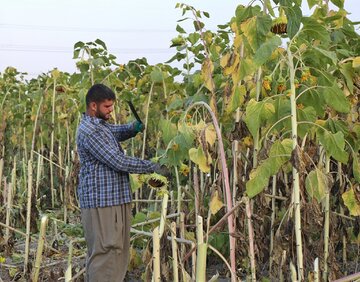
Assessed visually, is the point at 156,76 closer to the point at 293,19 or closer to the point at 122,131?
the point at 122,131

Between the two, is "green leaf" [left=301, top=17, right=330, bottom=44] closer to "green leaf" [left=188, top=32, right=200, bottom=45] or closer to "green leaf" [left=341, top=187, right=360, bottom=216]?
"green leaf" [left=341, top=187, right=360, bottom=216]

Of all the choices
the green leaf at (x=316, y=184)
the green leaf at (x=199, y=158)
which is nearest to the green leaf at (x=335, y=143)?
the green leaf at (x=316, y=184)

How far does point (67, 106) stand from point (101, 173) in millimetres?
4800

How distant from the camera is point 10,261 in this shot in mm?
5082

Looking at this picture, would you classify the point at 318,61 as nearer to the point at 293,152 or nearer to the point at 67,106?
the point at 293,152

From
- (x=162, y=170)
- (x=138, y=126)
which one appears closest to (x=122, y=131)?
(x=138, y=126)

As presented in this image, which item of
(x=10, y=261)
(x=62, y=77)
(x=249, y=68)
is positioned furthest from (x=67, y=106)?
(x=249, y=68)

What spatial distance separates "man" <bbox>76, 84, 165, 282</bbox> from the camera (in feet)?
11.6

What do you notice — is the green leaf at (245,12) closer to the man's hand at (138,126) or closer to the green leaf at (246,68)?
the green leaf at (246,68)

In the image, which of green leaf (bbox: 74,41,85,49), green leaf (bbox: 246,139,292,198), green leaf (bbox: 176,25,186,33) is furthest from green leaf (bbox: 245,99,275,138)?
green leaf (bbox: 74,41,85,49)

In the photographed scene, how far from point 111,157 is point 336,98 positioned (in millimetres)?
1164

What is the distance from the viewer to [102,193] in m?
3.55

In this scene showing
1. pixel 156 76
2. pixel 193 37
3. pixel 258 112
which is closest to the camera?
pixel 258 112

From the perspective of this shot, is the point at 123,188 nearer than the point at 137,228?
Yes
